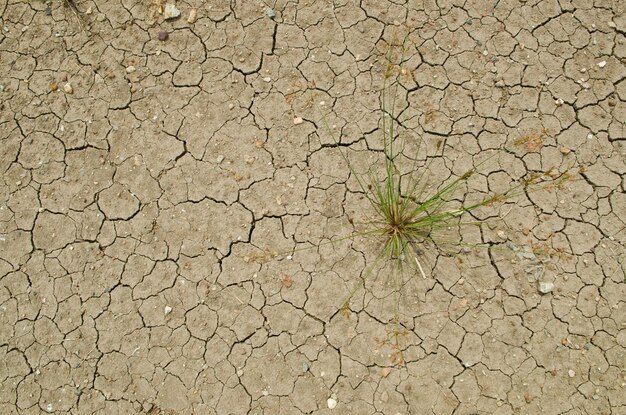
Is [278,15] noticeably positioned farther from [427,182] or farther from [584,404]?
[584,404]

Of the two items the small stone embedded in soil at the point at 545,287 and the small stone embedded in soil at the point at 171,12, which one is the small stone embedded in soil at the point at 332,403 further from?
the small stone embedded in soil at the point at 171,12

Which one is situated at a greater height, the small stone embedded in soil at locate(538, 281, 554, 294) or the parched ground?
the parched ground

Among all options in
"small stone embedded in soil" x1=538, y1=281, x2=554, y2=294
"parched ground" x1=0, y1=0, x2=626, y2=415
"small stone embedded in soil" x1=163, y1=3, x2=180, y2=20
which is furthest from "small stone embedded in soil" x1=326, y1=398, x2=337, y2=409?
"small stone embedded in soil" x1=163, y1=3, x2=180, y2=20

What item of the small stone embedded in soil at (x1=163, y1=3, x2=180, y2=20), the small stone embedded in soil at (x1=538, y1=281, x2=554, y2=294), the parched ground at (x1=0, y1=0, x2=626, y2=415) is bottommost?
the small stone embedded in soil at (x1=538, y1=281, x2=554, y2=294)

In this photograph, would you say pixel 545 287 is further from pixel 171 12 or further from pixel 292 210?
pixel 171 12

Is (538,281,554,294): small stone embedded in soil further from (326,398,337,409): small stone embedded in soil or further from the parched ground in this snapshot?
(326,398,337,409): small stone embedded in soil

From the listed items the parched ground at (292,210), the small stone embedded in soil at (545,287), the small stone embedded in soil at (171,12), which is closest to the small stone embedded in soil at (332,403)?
the parched ground at (292,210)

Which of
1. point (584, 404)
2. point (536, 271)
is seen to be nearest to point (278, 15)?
point (536, 271)
